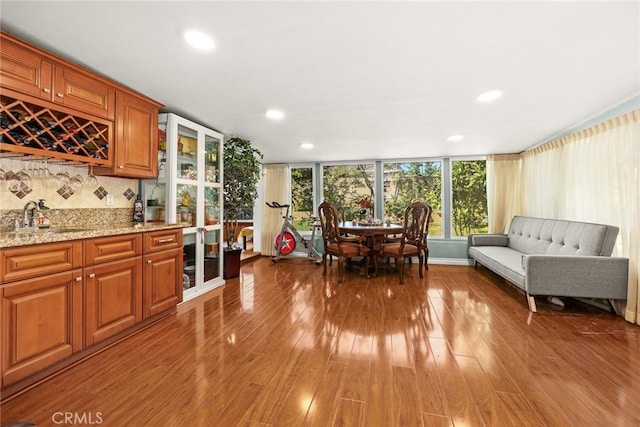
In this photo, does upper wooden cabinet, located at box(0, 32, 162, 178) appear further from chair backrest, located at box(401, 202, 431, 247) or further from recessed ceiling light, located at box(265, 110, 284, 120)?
chair backrest, located at box(401, 202, 431, 247)

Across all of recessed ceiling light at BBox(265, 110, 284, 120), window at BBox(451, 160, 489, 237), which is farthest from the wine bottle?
window at BBox(451, 160, 489, 237)

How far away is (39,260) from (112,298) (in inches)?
22.7

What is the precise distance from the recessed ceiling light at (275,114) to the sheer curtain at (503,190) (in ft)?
13.4

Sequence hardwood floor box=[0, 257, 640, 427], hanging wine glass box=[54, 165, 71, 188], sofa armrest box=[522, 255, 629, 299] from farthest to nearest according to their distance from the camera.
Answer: sofa armrest box=[522, 255, 629, 299], hanging wine glass box=[54, 165, 71, 188], hardwood floor box=[0, 257, 640, 427]

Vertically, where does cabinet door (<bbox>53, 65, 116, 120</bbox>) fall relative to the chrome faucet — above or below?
above

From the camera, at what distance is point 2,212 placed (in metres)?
1.93

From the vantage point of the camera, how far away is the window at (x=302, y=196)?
620cm

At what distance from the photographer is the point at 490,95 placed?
8.27 ft

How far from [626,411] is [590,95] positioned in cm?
251

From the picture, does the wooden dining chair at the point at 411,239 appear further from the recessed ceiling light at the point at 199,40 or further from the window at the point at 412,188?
the recessed ceiling light at the point at 199,40

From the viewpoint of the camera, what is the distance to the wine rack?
1749mm

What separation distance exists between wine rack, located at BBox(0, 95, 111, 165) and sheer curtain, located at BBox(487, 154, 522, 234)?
5635 mm

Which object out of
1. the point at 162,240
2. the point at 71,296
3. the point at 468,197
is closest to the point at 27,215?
the point at 71,296

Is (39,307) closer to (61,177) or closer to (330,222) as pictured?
(61,177)
